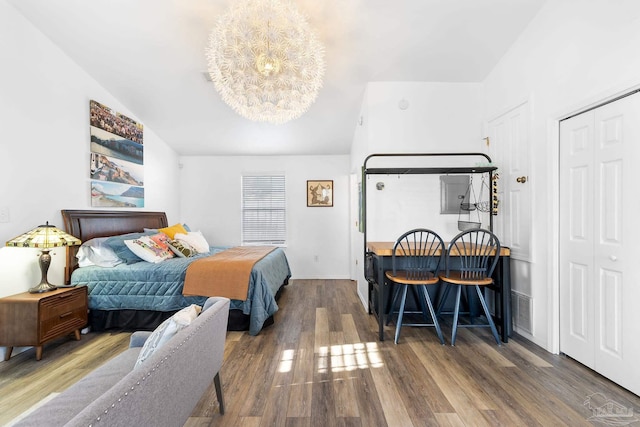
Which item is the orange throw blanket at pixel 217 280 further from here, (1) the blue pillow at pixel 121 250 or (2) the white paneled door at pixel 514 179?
(2) the white paneled door at pixel 514 179

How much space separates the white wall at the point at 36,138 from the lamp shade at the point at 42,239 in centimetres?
23

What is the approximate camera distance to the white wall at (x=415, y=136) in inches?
135

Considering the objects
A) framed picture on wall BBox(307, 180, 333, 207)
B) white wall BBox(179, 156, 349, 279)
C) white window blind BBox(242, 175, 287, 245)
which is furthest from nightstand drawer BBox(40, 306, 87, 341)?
framed picture on wall BBox(307, 180, 333, 207)

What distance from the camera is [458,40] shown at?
111 inches

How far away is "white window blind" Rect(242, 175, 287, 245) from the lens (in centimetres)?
546

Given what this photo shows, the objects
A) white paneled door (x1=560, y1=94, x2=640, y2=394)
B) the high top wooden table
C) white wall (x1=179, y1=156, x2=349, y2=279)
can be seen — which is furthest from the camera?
white wall (x1=179, y1=156, x2=349, y2=279)

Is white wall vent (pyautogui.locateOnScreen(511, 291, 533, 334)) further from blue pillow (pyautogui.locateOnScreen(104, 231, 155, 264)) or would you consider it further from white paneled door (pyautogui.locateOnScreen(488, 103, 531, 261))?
blue pillow (pyautogui.locateOnScreen(104, 231, 155, 264))

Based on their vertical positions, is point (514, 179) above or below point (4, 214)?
above

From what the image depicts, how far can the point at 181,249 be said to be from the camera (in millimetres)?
3619

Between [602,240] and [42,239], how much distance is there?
442cm

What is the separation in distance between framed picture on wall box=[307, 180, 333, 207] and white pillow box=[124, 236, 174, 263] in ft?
8.78

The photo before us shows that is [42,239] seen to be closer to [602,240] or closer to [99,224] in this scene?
[99,224]

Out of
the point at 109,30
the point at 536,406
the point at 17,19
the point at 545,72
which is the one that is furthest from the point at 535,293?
the point at 17,19

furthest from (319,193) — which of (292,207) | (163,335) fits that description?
(163,335)
